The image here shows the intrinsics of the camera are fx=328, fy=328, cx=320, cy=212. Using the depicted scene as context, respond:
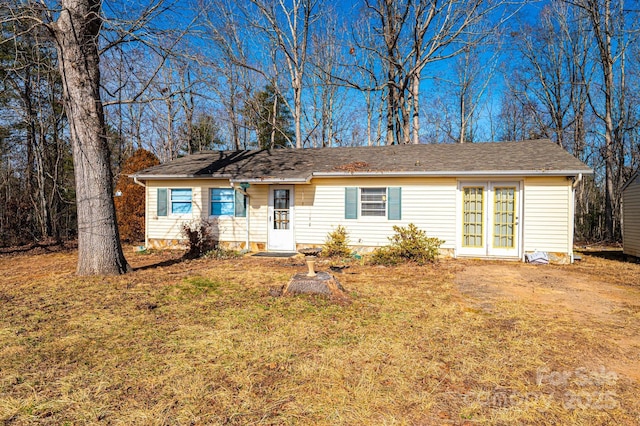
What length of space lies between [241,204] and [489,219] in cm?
780

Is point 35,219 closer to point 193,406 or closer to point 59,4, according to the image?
point 59,4

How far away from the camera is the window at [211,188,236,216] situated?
37.0ft

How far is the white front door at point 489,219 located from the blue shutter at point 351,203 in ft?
10.1

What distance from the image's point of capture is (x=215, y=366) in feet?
9.98

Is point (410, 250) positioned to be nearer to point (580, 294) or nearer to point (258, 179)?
point (580, 294)

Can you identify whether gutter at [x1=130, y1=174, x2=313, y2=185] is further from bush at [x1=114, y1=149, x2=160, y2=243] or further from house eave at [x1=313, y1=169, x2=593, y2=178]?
bush at [x1=114, y1=149, x2=160, y2=243]

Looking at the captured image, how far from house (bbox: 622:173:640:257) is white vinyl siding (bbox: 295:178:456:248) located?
5594mm

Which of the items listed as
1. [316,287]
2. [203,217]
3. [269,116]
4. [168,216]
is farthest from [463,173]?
[269,116]

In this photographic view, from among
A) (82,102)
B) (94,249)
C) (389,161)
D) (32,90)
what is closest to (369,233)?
(389,161)

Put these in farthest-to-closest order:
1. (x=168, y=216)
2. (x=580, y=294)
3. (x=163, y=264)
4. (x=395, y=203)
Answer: (x=168, y=216) < (x=395, y=203) < (x=163, y=264) < (x=580, y=294)

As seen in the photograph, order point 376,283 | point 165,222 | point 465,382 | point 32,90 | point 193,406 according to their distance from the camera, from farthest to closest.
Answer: point 32,90
point 165,222
point 376,283
point 465,382
point 193,406

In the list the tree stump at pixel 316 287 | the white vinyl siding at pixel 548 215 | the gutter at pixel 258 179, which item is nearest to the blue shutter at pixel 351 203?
the gutter at pixel 258 179

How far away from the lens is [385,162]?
10.9m

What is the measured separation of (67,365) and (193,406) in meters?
1.56
